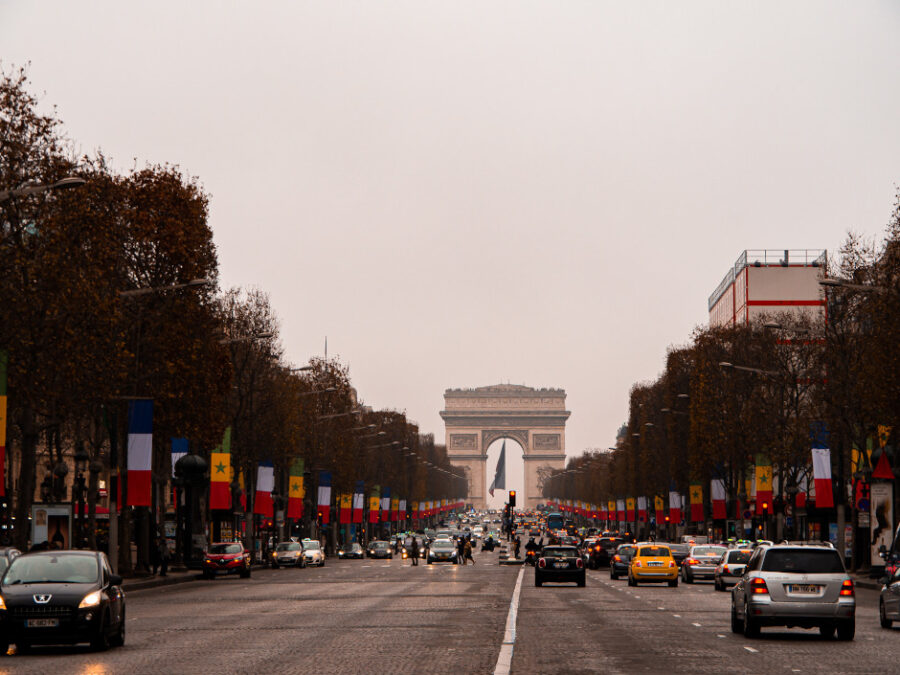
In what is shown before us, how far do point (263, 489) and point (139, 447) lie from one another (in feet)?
91.3

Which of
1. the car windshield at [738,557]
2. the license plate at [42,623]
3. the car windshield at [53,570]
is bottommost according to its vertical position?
the license plate at [42,623]

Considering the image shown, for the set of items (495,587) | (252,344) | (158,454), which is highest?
(252,344)

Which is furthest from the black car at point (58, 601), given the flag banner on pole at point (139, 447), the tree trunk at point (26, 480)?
the flag banner on pole at point (139, 447)

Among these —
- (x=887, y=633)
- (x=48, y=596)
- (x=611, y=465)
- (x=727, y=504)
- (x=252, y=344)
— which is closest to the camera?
(x=48, y=596)

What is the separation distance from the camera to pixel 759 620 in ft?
94.1

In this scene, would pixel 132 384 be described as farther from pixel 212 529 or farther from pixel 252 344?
pixel 212 529

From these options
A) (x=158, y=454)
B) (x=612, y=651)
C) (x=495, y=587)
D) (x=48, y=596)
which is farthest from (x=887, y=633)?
(x=158, y=454)

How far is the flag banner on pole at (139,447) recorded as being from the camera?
5581 centimetres

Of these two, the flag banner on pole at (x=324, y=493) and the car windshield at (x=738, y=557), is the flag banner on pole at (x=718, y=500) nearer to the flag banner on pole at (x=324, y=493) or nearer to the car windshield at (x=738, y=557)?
the flag banner on pole at (x=324, y=493)

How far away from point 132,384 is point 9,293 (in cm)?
1314

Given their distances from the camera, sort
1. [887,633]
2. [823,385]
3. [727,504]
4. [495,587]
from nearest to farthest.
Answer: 1. [887,633]
2. [495,587]
3. [823,385]
4. [727,504]

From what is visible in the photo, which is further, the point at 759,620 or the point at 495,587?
the point at 495,587

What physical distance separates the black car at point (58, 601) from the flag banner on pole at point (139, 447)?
29464mm

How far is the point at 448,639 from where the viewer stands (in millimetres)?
28297
